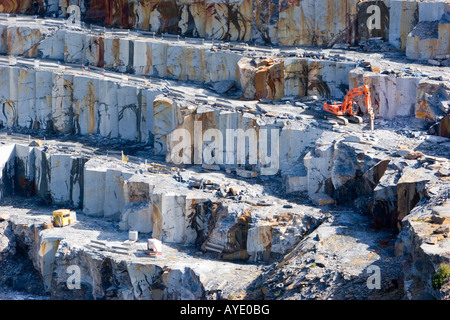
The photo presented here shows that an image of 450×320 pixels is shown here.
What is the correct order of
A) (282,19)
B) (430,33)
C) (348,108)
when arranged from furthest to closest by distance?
(282,19), (430,33), (348,108)

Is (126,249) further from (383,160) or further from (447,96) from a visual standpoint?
(447,96)

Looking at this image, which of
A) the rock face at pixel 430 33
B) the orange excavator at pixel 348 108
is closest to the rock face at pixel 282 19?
the rock face at pixel 430 33

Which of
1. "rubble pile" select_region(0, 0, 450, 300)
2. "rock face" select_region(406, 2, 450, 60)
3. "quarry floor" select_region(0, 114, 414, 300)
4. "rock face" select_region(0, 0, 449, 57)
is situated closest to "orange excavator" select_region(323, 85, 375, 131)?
"rubble pile" select_region(0, 0, 450, 300)

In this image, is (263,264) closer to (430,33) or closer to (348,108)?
(348,108)

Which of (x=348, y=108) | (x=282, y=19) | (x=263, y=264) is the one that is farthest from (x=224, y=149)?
(x=282, y=19)

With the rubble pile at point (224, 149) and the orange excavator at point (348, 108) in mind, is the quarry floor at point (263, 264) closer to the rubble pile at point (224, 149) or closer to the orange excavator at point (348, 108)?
the rubble pile at point (224, 149)

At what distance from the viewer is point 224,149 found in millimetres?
53562

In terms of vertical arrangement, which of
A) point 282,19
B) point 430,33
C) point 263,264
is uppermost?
point 282,19

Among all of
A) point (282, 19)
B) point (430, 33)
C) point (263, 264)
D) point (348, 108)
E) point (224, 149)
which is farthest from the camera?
point (282, 19)

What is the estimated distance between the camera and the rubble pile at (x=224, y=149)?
4312 cm

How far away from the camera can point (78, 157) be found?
183ft

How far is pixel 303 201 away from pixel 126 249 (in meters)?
8.29

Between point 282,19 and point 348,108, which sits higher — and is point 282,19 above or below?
above
